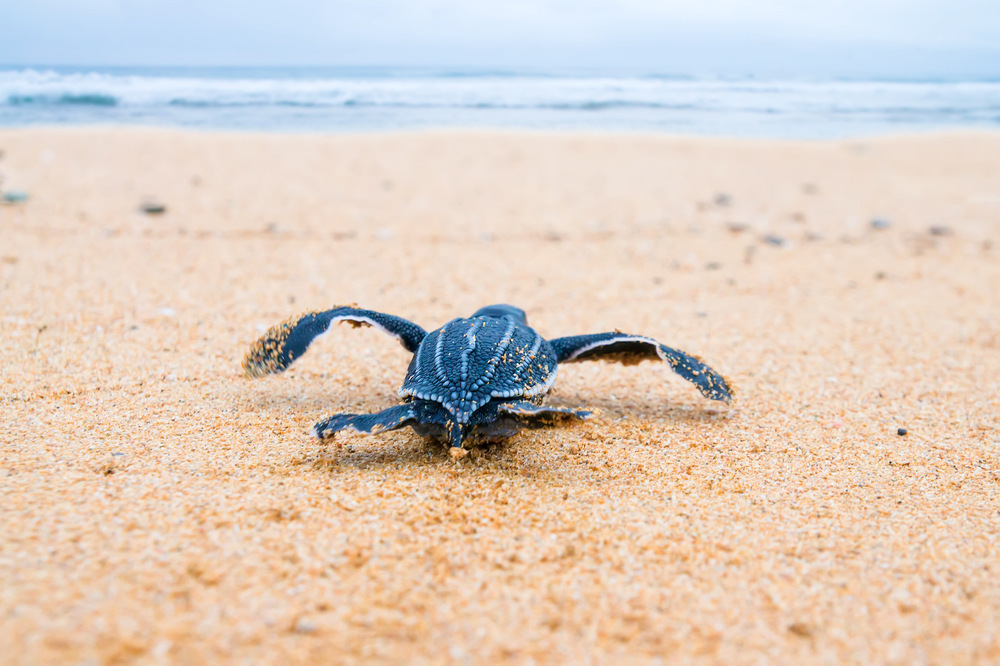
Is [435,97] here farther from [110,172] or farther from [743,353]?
[743,353]

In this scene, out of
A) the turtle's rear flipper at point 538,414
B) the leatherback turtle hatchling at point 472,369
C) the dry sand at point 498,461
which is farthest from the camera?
the leatherback turtle hatchling at point 472,369

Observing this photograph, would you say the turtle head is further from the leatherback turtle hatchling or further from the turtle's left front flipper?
the turtle's left front flipper

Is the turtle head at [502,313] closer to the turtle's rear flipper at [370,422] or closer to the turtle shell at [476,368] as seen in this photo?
the turtle shell at [476,368]

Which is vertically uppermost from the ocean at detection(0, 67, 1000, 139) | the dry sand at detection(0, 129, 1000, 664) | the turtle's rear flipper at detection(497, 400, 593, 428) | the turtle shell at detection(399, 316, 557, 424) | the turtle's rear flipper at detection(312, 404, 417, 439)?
the ocean at detection(0, 67, 1000, 139)

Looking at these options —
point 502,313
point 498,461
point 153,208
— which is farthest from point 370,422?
point 153,208

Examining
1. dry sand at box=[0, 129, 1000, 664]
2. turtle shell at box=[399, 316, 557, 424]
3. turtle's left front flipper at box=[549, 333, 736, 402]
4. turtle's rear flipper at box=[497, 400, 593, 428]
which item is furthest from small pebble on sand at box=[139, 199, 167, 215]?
turtle's rear flipper at box=[497, 400, 593, 428]

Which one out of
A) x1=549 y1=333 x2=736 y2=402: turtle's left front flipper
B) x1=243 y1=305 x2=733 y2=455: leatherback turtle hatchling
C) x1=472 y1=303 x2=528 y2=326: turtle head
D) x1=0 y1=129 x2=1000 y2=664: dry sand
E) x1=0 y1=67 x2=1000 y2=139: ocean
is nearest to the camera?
x1=0 y1=129 x2=1000 y2=664: dry sand

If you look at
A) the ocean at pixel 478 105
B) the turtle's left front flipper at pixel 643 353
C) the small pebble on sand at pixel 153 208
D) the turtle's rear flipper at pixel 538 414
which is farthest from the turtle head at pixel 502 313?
the ocean at pixel 478 105
